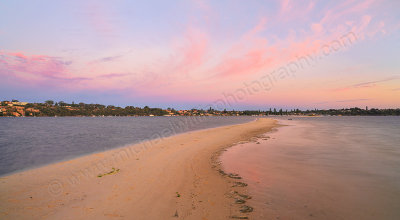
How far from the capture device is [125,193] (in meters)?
6.89

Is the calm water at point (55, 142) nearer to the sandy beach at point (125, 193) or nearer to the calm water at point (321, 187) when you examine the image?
the sandy beach at point (125, 193)

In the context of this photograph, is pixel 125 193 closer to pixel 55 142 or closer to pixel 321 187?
pixel 321 187

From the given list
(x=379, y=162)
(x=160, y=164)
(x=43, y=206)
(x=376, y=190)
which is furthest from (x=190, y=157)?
(x=379, y=162)

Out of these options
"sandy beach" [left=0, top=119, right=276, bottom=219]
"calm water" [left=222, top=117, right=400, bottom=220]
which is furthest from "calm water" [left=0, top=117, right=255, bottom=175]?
"calm water" [left=222, top=117, right=400, bottom=220]

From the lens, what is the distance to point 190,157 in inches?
509

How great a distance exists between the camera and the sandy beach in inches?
217

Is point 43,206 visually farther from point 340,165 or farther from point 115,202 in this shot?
point 340,165

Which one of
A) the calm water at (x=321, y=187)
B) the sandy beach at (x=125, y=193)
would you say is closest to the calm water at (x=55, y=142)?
the sandy beach at (x=125, y=193)

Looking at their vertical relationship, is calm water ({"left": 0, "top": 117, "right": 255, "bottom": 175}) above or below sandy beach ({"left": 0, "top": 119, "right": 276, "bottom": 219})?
below

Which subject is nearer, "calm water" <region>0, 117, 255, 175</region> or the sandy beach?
the sandy beach

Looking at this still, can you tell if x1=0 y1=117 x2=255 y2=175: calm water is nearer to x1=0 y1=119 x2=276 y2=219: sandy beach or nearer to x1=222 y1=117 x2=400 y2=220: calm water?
x1=0 y1=119 x2=276 y2=219: sandy beach

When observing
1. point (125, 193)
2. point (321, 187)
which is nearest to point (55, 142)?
point (125, 193)

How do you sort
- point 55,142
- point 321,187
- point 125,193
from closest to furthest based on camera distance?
point 125,193 < point 321,187 < point 55,142

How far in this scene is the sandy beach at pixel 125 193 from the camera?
551 centimetres
